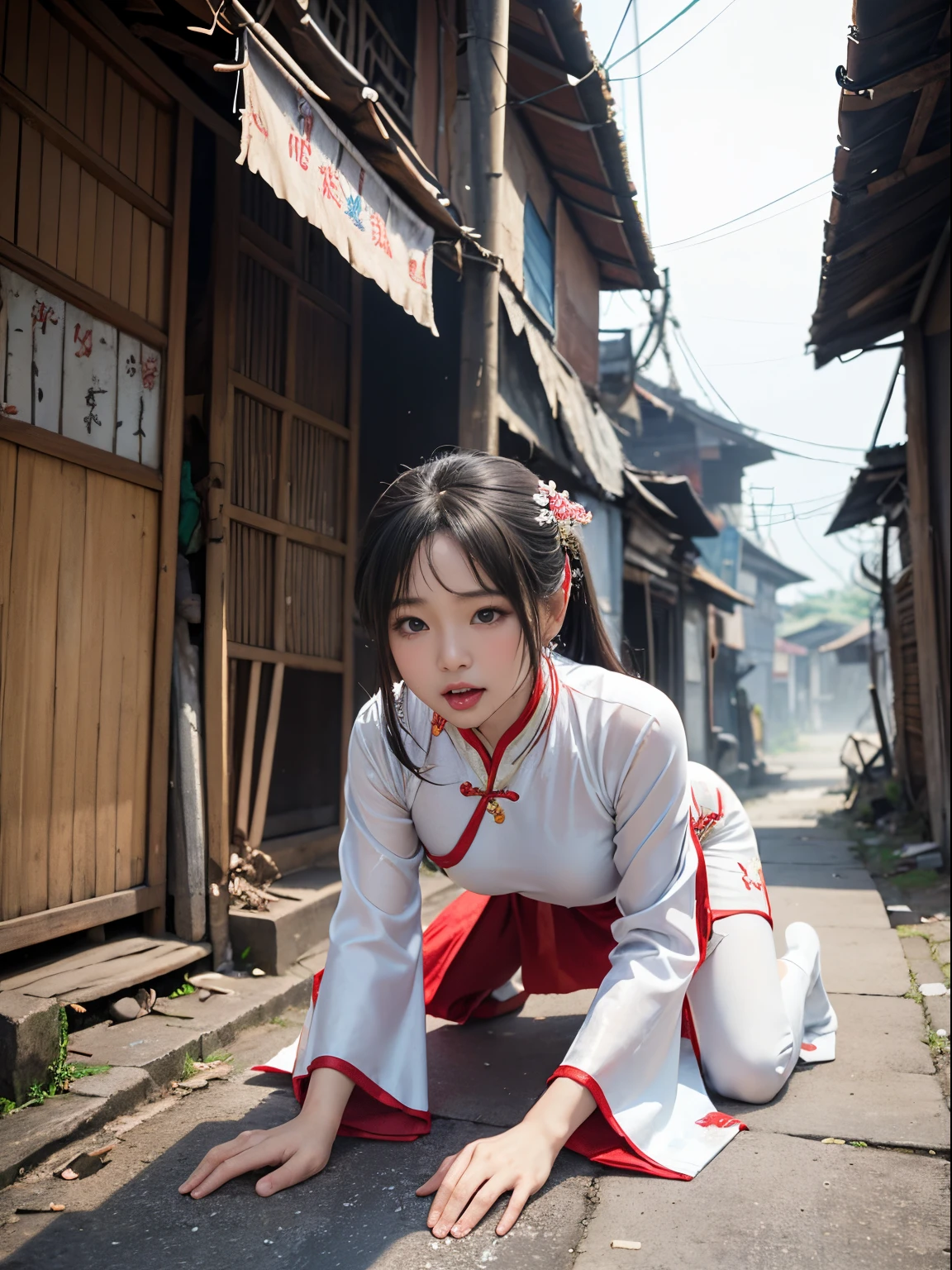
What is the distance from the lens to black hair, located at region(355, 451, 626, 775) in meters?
1.99

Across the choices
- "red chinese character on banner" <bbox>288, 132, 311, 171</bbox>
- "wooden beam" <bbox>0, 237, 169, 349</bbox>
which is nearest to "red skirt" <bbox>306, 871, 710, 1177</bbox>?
"wooden beam" <bbox>0, 237, 169, 349</bbox>

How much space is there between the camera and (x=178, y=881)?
11.7 ft

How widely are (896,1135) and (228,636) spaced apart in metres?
3.07

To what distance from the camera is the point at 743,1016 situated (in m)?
2.53

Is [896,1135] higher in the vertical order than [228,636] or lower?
lower

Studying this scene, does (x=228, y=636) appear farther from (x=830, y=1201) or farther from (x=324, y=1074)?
(x=830, y=1201)

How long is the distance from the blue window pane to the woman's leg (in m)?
6.18

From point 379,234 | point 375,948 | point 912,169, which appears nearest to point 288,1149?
point 375,948

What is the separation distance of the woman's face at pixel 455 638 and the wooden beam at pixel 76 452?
1577 millimetres

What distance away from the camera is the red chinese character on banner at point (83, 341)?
129 inches

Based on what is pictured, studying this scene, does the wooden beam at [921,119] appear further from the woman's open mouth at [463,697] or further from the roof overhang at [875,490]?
the woman's open mouth at [463,697]

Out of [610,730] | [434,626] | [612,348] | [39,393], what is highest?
[612,348]

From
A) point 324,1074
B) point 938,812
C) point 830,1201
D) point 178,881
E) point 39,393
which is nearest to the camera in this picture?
point 830,1201

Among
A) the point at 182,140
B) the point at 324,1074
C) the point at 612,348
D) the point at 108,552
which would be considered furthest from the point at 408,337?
the point at 612,348
